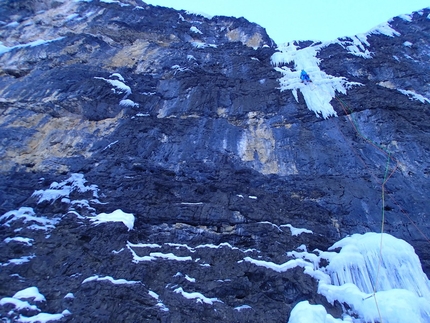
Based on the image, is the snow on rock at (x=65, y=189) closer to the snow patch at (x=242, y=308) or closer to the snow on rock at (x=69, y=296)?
the snow on rock at (x=69, y=296)

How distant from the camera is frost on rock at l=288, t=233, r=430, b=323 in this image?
7602 millimetres

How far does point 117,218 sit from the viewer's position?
32.0 ft

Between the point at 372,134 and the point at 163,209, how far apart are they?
8.01 meters

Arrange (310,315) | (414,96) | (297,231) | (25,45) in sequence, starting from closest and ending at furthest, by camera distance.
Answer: (310,315)
(297,231)
(414,96)
(25,45)

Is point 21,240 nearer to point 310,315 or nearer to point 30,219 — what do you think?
point 30,219

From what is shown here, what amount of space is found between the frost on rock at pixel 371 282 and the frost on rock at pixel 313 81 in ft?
20.5

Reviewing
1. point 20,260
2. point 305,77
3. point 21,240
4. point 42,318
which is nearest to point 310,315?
point 42,318

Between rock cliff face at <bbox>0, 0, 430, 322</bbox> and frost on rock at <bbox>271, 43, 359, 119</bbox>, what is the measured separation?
0.57 feet

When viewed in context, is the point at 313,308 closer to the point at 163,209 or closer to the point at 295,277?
the point at 295,277

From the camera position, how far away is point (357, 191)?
440 inches

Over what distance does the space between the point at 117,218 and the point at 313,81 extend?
10.8 m

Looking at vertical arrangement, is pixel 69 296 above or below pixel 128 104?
below

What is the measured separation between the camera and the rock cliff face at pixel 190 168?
334 inches

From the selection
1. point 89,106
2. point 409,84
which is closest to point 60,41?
point 89,106
